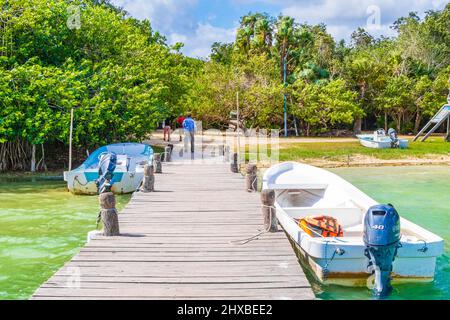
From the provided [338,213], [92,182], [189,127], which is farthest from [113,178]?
[338,213]

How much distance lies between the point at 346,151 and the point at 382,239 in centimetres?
2076

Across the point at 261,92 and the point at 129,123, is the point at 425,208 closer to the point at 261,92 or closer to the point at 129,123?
the point at 129,123

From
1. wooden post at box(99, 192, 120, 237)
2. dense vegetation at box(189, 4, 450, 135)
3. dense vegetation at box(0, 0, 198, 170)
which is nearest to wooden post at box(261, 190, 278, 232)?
wooden post at box(99, 192, 120, 237)

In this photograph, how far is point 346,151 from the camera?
90.9ft

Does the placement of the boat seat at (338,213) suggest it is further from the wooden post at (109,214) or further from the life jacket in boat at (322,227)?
the wooden post at (109,214)

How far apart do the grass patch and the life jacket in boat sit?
15865mm

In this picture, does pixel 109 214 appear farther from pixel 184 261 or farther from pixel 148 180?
pixel 148 180

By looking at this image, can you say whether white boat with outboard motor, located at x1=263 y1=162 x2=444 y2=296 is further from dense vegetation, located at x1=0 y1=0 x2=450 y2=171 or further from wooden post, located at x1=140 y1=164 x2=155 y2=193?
dense vegetation, located at x1=0 y1=0 x2=450 y2=171

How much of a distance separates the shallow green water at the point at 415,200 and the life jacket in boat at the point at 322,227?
1213 millimetres

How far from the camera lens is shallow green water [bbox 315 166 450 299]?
326 inches

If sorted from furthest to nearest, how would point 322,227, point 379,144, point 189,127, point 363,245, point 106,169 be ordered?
point 379,144 < point 189,127 < point 106,169 < point 322,227 < point 363,245

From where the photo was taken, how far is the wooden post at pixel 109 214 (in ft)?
27.4

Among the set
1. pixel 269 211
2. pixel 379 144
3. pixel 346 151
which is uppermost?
pixel 379 144
